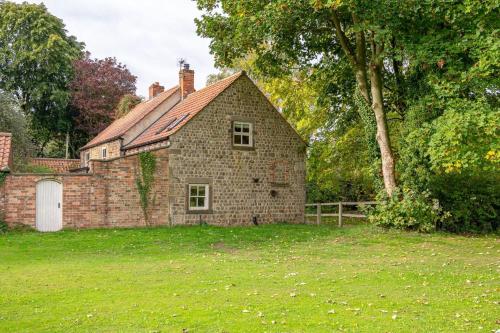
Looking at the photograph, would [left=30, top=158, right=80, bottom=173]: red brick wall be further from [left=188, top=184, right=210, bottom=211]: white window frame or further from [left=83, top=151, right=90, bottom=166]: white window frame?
[left=188, top=184, right=210, bottom=211]: white window frame

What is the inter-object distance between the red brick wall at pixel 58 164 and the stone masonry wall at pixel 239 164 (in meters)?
16.8

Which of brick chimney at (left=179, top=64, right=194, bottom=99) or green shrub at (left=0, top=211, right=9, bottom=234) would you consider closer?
green shrub at (left=0, top=211, right=9, bottom=234)

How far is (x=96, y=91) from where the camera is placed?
44.9 m

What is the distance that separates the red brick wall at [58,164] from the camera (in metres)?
36.2

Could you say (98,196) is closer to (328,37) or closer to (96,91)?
(328,37)

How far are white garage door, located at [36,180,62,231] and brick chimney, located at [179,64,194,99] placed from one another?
11.6 meters

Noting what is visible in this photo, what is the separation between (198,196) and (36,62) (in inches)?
1131

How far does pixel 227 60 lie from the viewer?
73.6 feet

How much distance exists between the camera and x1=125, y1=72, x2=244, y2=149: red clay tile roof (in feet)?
76.8

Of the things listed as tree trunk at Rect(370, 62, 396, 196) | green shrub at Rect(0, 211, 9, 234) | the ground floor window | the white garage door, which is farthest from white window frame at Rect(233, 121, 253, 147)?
green shrub at Rect(0, 211, 9, 234)

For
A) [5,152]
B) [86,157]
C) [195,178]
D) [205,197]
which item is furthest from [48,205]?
[86,157]

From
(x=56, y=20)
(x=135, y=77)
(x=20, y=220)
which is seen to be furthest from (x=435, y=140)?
(x=56, y=20)

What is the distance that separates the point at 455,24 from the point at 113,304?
14.0m

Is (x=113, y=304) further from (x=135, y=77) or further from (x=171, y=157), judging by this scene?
(x=135, y=77)
